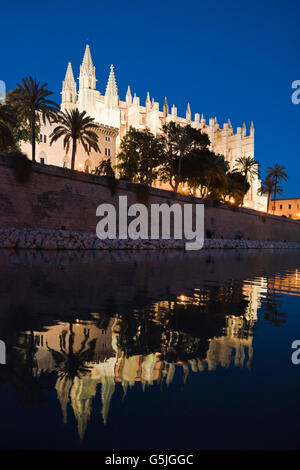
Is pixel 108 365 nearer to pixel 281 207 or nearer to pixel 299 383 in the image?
pixel 299 383

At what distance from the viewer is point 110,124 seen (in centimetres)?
6700

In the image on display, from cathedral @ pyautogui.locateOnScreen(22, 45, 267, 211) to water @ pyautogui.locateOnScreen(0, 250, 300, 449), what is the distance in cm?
4485

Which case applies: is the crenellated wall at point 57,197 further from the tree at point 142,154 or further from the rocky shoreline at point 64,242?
the tree at point 142,154

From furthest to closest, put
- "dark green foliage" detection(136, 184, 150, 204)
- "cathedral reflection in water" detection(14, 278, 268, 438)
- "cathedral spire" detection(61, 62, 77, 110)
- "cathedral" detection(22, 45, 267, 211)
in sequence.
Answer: "cathedral spire" detection(61, 62, 77, 110), "cathedral" detection(22, 45, 267, 211), "dark green foliage" detection(136, 184, 150, 204), "cathedral reflection in water" detection(14, 278, 268, 438)

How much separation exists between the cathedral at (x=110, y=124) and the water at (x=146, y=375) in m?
44.9

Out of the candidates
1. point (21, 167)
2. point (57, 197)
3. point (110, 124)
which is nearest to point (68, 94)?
point (110, 124)

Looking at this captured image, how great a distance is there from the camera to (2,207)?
19.5 metres

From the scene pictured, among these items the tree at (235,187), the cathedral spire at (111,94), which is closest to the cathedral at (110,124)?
the cathedral spire at (111,94)

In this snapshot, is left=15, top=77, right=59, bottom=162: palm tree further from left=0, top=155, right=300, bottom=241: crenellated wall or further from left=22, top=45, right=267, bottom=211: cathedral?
left=22, top=45, right=267, bottom=211: cathedral

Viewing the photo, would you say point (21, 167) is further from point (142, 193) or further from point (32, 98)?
point (142, 193)

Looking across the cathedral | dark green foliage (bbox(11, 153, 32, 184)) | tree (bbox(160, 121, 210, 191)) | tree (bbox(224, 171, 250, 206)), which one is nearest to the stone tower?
the cathedral

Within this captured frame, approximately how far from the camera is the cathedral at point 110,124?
50.1 meters

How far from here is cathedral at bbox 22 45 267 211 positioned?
164 ft

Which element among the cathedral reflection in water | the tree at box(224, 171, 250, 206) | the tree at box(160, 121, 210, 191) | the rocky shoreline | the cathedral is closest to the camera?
the cathedral reflection in water
